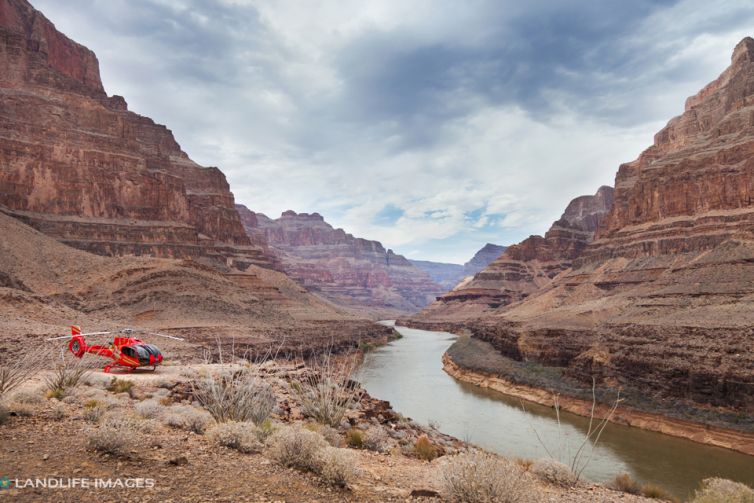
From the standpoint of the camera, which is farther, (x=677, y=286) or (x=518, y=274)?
(x=518, y=274)

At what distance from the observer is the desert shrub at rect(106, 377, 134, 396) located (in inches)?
587

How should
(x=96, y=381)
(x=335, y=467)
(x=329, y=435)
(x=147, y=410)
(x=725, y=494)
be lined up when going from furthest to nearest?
(x=96, y=381) → (x=147, y=410) → (x=329, y=435) → (x=725, y=494) → (x=335, y=467)

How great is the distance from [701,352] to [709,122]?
6690 centimetres

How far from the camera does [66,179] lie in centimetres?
7144

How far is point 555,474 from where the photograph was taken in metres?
10.4

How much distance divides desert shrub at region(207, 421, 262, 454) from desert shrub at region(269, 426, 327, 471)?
23.0 inches

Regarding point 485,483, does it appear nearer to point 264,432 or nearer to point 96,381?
point 264,432

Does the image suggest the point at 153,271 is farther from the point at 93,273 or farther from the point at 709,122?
the point at 709,122

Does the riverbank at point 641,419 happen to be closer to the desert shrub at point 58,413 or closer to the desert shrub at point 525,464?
the desert shrub at point 525,464

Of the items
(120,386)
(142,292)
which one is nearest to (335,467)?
(120,386)

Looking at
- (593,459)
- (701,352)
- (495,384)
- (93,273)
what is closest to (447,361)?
(495,384)

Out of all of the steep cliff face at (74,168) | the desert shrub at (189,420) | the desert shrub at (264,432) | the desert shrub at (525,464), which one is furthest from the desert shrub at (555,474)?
the steep cliff face at (74,168)

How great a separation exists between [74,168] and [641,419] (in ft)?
260

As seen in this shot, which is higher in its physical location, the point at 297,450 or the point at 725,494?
the point at 297,450
